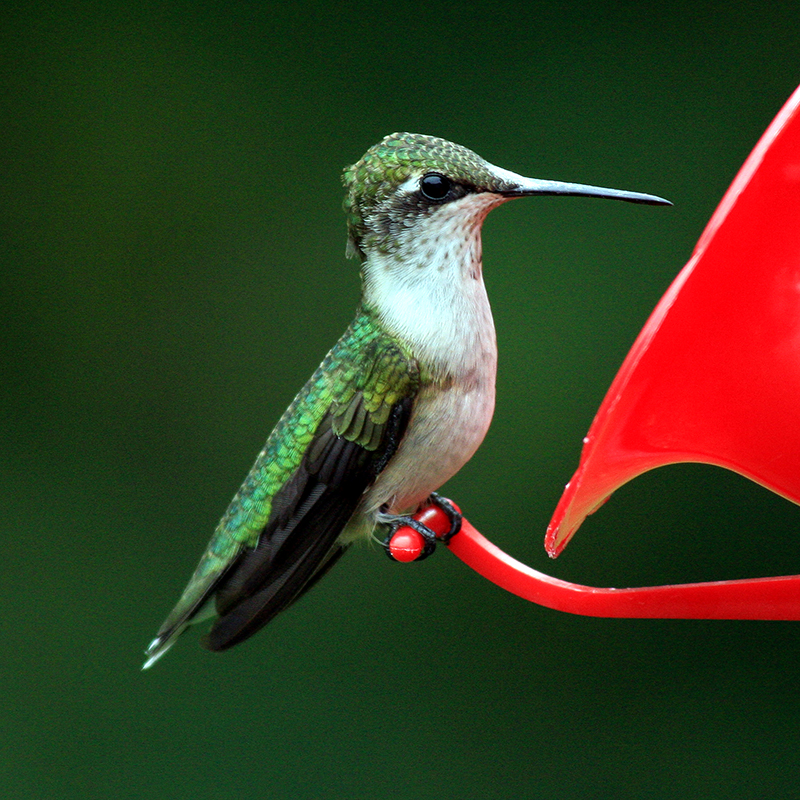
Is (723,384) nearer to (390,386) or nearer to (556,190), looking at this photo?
(556,190)

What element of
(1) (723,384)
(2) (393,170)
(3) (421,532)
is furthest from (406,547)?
(2) (393,170)

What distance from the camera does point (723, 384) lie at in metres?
0.97

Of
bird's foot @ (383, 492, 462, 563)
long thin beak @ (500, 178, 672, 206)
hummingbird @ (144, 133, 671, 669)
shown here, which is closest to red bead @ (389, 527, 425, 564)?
bird's foot @ (383, 492, 462, 563)

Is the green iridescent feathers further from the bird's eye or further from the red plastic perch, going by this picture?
the red plastic perch

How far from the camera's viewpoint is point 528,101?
267 centimetres

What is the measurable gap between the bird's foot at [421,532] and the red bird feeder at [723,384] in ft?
0.57

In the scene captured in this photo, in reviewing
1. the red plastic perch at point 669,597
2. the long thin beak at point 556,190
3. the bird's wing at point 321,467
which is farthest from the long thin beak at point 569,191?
the red plastic perch at point 669,597

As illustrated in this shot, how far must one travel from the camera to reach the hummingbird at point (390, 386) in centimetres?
125

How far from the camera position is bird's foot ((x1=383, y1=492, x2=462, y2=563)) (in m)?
1.11

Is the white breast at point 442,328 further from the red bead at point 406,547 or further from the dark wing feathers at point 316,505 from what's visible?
the red bead at point 406,547

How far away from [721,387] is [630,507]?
1.76 metres

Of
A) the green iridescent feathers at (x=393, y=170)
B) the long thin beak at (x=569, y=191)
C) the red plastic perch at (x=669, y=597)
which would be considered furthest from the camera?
the green iridescent feathers at (x=393, y=170)

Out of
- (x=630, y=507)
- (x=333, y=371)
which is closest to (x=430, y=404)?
(x=333, y=371)

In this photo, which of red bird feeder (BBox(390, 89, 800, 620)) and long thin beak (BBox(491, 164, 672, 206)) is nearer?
red bird feeder (BBox(390, 89, 800, 620))
